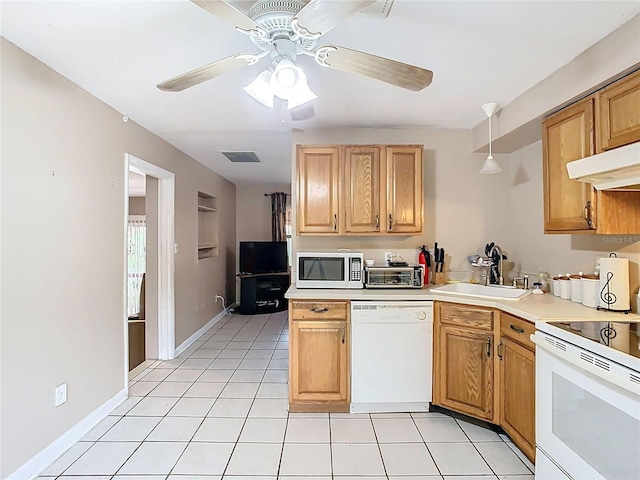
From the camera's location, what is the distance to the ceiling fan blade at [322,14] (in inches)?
43.3

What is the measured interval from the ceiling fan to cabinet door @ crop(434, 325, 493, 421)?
1704mm

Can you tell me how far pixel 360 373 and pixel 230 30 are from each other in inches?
89.9

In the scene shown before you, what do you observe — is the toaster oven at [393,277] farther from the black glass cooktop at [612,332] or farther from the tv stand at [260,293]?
the tv stand at [260,293]

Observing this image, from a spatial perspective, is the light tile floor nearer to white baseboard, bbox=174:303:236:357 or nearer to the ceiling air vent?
white baseboard, bbox=174:303:236:357

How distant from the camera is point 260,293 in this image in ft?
19.6

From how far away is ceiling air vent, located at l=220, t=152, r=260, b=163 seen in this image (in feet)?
13.7

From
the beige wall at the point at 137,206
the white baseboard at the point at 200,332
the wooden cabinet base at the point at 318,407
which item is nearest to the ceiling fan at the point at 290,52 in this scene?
→ the wooden cabinet base at the point at 318,407

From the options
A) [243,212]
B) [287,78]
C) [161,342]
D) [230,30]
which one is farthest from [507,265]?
[243,212]

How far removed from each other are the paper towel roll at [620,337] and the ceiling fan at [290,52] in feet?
4.21

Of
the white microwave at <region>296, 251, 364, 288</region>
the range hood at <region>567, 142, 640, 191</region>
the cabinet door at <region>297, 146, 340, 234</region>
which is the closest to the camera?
the range hood at <region>567, 142, 640, 191</region>

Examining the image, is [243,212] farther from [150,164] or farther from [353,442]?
[353,442]

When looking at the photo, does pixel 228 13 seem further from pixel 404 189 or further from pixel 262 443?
pixel 262 443

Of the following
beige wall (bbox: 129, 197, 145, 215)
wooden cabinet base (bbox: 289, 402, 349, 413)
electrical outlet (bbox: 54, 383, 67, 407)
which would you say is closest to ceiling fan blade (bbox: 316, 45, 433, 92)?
wooden cabinet base (bbox: 289, 402, 349, 413)

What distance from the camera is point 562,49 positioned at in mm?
1881
